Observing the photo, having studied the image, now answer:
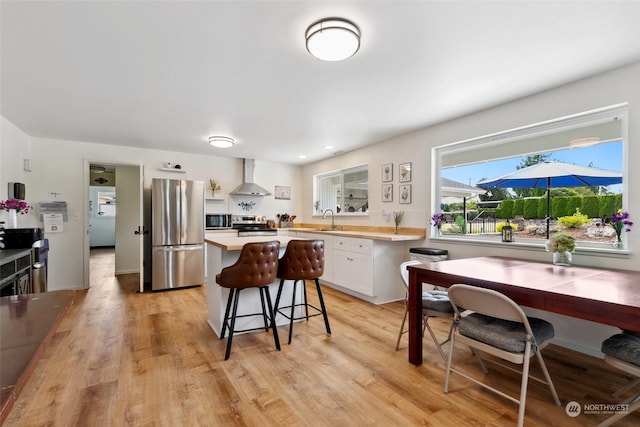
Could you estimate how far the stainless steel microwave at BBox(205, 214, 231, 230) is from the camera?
5609 millimetres

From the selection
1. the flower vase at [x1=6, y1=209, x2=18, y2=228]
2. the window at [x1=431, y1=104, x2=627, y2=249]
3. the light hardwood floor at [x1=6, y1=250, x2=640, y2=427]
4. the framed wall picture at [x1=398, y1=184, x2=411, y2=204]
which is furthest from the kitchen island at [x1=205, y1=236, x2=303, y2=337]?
the flower vase at [x1=6, y1=209, x2=18, y2=228]

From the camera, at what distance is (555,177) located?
9.32 ft

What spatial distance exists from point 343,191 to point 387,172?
1337mm

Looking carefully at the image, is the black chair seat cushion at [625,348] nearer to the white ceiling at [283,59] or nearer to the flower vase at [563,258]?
the flower vase at [563,258]

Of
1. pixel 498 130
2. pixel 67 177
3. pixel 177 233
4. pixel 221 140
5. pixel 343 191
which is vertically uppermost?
pixel 221 140

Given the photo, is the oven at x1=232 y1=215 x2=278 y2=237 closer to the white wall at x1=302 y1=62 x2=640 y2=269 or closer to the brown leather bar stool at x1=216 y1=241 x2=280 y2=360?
the white wall at x1=302 y1=62 x2=640 y2=269

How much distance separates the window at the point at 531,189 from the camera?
8.42 ft

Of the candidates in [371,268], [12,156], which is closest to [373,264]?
[371,268]

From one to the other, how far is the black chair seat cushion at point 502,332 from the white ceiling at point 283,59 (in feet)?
6.16

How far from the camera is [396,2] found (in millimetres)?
1665

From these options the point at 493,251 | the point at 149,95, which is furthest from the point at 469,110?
the point at 149,95

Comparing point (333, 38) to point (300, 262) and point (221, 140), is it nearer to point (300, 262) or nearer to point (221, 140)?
point (300, 262)

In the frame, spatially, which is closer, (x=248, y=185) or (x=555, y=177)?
(x=555, y=177)

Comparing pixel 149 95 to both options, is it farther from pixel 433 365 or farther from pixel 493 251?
pixel 493 251
